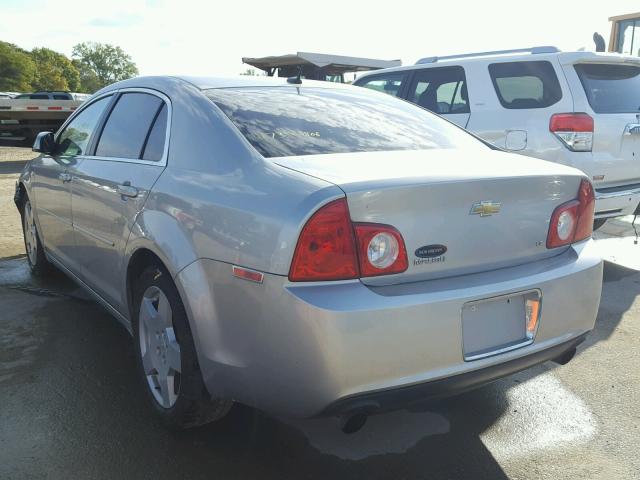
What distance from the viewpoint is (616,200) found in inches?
215

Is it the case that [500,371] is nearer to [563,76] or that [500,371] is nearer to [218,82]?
[218,82]

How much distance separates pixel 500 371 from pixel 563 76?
13.1 ft

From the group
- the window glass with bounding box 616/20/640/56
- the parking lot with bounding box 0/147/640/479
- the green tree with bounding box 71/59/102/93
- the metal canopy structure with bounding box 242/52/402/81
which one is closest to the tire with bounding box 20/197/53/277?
the parking lot with bounding box 0/147/640/479

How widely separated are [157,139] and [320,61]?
41.9 feet

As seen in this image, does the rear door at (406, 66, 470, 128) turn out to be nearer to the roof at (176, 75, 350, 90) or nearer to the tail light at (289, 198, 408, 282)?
the roof at (176, 75, 350, 90)

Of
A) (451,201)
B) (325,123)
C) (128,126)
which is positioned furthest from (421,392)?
(128,126)

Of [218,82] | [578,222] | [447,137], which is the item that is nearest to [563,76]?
[447,137]

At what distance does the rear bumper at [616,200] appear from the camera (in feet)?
17.7

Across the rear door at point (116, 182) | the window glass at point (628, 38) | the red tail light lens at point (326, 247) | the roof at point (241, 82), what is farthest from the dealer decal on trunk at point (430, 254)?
the window glass at point (628, 38)

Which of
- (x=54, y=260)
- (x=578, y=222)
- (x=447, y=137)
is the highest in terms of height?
(x=447, y=137)

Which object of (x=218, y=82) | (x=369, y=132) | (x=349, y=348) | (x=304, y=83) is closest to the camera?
(x=349, y=348)

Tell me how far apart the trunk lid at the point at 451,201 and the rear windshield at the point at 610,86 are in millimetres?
3288

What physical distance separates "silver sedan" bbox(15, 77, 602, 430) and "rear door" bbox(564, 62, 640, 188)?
8.84 feet

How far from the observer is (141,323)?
3.03m
